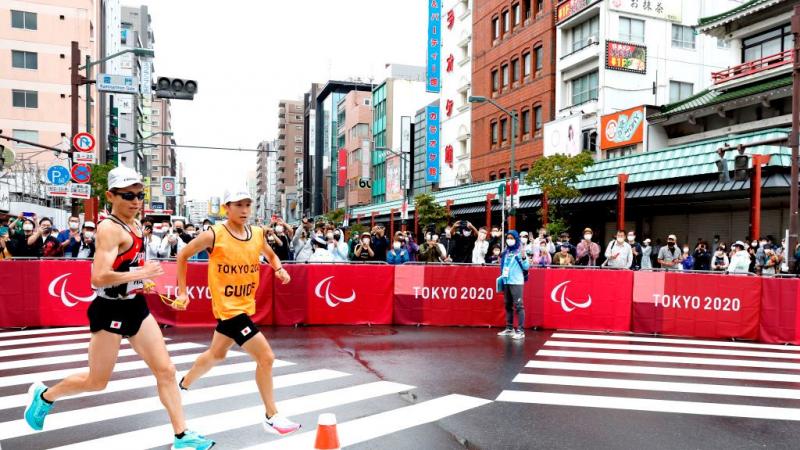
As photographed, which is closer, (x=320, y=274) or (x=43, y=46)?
(x=320, y=274)

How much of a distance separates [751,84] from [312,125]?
97.1 m

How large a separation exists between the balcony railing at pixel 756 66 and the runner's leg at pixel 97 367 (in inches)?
1110

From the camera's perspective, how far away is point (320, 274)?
12.7 metres

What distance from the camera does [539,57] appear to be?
39719 millimetres

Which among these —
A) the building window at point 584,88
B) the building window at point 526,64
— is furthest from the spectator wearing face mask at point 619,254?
the building window at point 526,64

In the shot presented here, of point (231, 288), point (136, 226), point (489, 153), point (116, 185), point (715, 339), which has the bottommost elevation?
point (715, 339)

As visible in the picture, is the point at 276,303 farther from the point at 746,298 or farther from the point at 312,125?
the point at 312,125

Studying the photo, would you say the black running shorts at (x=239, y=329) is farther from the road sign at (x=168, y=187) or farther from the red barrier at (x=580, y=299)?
the road sign at (x=168, y=187)

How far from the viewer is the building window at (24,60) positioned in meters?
50.7

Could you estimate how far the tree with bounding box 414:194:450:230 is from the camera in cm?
3956

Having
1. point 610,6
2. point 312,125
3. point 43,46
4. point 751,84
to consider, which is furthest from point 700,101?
point 312,125

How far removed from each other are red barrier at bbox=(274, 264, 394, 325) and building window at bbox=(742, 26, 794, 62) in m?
23.7

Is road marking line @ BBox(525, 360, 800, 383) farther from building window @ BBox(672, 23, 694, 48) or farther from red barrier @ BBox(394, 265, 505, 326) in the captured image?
building window @ BBox(672, 23, 694, 48)

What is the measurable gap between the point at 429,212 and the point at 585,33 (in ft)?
45.8
